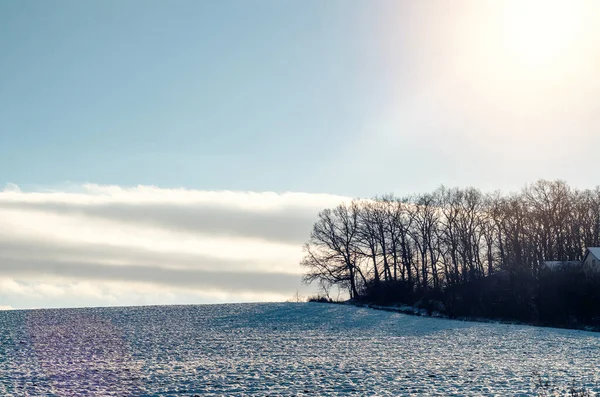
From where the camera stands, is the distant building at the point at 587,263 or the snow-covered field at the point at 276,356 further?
the distant building at the point at 587,263

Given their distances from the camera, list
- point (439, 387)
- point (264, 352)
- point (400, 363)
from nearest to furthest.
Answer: point (439, 387), point (400, 363), point (264, 352)

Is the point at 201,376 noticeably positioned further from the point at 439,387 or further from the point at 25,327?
the point at 25,327

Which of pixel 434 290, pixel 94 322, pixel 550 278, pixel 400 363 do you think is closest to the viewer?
pixel 400 363

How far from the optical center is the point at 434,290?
66.6 m

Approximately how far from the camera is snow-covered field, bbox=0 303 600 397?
1777 centimetres

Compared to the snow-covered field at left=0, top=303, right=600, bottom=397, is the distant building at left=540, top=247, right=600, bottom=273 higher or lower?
higher

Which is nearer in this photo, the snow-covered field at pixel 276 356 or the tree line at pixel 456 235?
the snow-covered field at pixel 276 356

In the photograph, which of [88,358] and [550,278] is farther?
[550,278]

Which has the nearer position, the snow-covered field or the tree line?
the snow-covered field

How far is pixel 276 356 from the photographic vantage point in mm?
25469

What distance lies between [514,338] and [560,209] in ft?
182

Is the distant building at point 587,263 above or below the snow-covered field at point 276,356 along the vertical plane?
above

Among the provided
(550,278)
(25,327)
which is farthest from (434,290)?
(25,327)

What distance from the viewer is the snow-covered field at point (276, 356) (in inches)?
699
